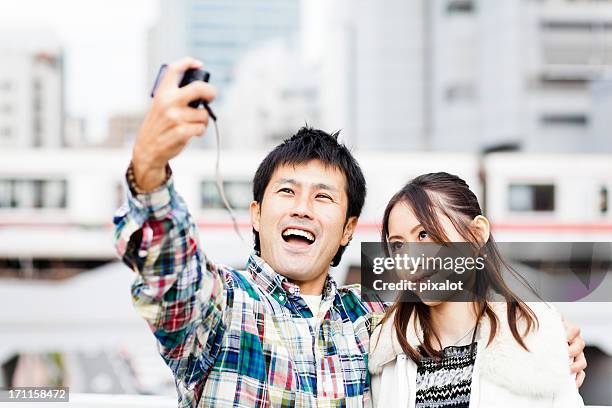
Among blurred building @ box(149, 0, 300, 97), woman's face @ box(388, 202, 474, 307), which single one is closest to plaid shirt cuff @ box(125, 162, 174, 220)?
woman's face @ box(388, 202, 474, 307)

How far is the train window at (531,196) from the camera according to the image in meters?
9.86

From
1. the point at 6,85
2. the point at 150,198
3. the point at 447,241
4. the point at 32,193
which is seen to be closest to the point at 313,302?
the point at 447,241

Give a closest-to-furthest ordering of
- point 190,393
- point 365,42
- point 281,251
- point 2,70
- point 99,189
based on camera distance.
→ point 190,393 → point 281,251 → point 99,189 → point 2,70 → point 365,42

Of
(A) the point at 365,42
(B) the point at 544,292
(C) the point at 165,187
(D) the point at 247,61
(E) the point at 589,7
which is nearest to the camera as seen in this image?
(C) the point at 165,187

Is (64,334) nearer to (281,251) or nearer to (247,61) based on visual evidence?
(281,251)

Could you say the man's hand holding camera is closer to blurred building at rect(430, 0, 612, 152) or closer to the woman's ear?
the woman's ear

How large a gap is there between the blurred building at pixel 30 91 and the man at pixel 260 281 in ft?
88.8

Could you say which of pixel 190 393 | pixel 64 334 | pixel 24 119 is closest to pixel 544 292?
pixel 190 393

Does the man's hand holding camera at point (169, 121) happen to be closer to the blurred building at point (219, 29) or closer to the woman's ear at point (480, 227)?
the woman's ear at point (480, 227)

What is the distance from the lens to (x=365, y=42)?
31.7 metres

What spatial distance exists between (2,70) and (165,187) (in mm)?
28920

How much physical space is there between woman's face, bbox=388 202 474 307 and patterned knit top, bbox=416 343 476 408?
0.11 m

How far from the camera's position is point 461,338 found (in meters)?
1.36

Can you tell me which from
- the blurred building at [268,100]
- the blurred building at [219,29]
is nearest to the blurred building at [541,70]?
the blurred building at [268,100]
